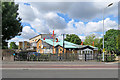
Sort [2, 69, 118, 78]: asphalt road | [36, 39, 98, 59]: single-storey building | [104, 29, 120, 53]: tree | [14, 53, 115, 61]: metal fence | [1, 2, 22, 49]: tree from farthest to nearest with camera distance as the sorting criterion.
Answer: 1. [104, 29, 120, 53]: tree
2. [36, 39, 98, 59]: single-storey building
3. [14, 53, 115, 61]: metal fence
4. [1, 2, 22, 49]: tree
5. [2, 69, 118, 78]: asphalt road

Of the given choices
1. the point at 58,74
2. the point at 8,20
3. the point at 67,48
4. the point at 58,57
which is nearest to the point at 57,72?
the point at 58,74

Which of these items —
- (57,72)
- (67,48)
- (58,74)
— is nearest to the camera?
(58,74)

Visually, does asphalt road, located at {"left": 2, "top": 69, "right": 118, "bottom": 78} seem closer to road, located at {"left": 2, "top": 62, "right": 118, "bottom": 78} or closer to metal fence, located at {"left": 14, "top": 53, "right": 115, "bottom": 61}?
road, located at {"left": 2, "top": 62, "right": 118, "bottom": 78}

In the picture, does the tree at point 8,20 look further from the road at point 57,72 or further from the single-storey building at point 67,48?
the single-storey building at point 67,48

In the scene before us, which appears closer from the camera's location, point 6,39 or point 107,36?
point 6,39

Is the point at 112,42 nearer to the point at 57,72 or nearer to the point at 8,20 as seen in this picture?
the point at 57,72

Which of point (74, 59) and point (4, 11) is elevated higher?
point (4, 11)

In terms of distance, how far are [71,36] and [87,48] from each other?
39.2 m

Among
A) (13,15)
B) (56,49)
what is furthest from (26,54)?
(56,49)

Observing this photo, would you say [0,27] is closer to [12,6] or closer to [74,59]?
[12,6]

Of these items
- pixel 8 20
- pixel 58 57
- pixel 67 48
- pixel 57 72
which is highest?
pixel 8 20

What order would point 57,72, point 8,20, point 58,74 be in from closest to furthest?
point 58,74, point 57,72, point 8,20

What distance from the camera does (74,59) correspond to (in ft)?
75.8

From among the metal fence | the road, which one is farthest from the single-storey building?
the road
